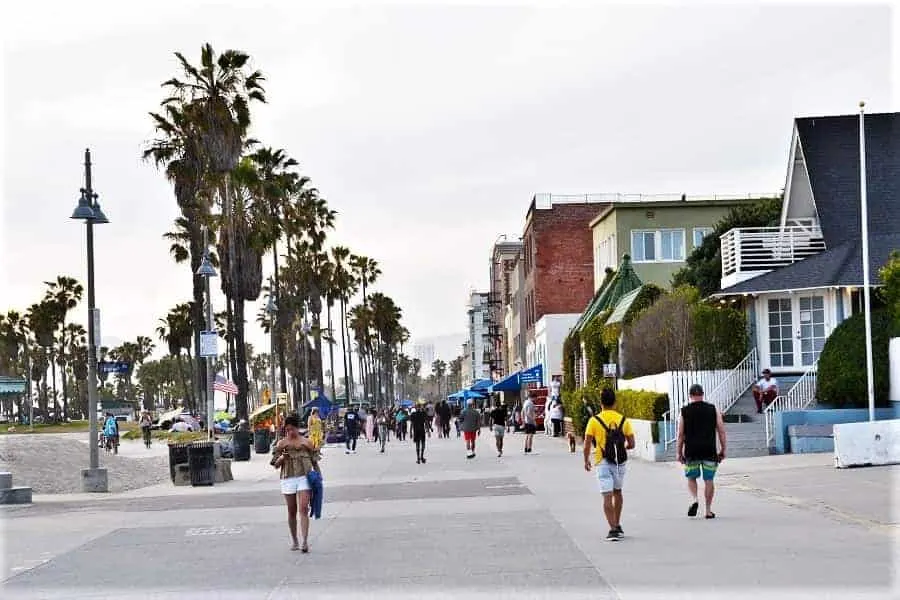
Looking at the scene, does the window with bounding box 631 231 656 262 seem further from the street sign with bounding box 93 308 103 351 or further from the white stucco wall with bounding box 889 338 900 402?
the street sign with bounding box 93 308 103 351

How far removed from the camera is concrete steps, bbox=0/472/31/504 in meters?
24.4

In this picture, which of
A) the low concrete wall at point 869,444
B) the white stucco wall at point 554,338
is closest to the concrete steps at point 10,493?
the low concrete wall at point 869,444

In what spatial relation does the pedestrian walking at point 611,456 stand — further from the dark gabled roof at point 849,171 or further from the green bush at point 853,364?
the dark gabled roof at point 849,171

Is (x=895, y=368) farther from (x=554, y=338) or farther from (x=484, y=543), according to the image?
(x=554, y=338)

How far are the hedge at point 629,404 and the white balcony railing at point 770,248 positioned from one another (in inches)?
194

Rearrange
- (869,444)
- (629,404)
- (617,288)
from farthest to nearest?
(617,288)
(629,404)
(869,444)

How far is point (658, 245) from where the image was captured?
65.3 metres

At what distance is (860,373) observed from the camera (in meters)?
29.6

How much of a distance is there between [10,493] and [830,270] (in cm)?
1981

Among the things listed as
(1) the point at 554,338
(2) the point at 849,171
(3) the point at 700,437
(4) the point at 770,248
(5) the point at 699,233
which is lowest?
(3) the point at 700,437

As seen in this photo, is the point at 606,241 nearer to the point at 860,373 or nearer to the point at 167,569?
the point at 860,373

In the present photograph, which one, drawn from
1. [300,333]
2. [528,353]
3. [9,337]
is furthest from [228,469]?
[9,337]

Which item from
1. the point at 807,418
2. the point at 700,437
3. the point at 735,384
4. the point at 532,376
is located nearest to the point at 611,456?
the point at 700,437

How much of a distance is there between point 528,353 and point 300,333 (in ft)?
52.0
